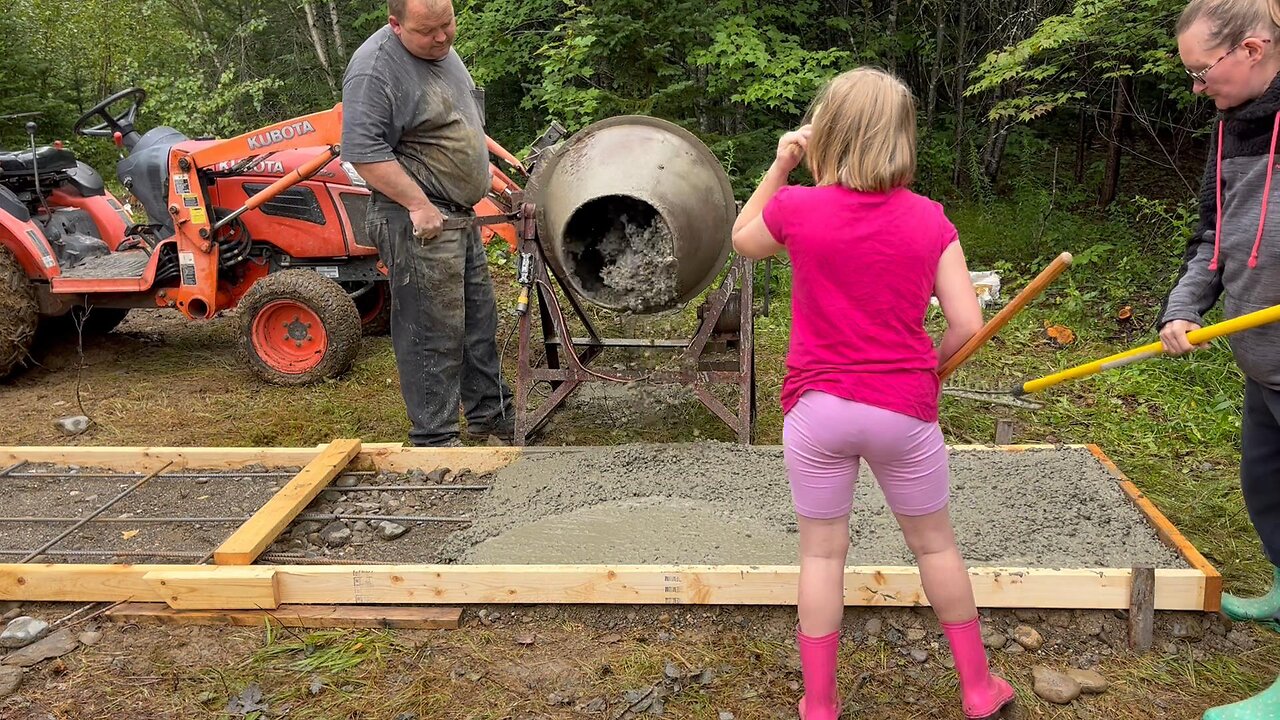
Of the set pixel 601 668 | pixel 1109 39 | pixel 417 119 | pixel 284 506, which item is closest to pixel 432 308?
pixel 417 119

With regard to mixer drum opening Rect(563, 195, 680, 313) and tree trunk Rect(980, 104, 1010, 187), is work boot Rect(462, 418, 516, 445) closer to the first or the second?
mixer drum opening Rect(563, 195, 680, 313)

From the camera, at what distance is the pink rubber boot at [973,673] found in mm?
1963

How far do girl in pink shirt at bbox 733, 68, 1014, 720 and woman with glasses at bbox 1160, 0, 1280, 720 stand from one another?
0.65 m

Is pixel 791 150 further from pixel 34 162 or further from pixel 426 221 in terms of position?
pixel 34 162

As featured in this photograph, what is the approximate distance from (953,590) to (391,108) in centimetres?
255

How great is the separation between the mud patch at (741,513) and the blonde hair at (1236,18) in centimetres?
145

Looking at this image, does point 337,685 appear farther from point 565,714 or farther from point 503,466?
point 503,466

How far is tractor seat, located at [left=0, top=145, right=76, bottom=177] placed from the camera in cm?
537

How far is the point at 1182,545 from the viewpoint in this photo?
2.58 m

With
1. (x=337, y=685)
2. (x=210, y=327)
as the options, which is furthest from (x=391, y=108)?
(x=210, y=327)

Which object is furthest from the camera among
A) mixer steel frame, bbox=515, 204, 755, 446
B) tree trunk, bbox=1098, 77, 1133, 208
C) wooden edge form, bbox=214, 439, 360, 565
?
tree trunk, bbox=1098, 77, 1133, 208

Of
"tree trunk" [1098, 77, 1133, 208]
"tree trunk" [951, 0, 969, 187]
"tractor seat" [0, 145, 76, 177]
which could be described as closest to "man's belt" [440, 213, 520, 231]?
"tractor seat" [0, 145, 76, 177]

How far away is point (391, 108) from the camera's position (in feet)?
10.9

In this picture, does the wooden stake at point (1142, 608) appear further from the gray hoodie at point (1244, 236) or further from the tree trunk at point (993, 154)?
the tree trunk at point (993, 154)
